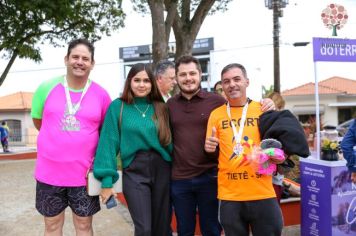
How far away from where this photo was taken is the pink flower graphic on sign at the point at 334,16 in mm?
5598

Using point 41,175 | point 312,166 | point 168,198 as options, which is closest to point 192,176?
point 168,198

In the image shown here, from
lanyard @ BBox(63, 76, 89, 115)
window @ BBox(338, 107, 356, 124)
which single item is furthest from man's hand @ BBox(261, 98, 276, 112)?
window @ BBox(338, 107, 356, 124)

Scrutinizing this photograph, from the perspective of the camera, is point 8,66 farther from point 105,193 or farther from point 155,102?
point 105,193

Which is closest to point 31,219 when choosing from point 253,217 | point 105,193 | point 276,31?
point 105,193

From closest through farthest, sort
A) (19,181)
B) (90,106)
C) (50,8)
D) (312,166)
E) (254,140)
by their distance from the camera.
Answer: (254,140), (90,106), (312,166), (50,8), (19,181)

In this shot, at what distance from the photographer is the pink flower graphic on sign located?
5598 mm

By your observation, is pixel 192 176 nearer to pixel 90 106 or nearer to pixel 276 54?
pixel 90 106

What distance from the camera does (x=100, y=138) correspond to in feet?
10.5

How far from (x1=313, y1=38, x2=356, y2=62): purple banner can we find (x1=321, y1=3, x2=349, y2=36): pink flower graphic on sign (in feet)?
2.72

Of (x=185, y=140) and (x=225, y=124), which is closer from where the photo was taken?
(x=225, y=124)

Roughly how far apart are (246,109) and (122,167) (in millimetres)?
1106

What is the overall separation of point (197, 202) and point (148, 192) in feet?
1.55

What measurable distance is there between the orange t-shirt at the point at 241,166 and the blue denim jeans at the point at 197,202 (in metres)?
0.25

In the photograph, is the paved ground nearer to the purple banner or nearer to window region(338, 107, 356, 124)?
the purple banner
